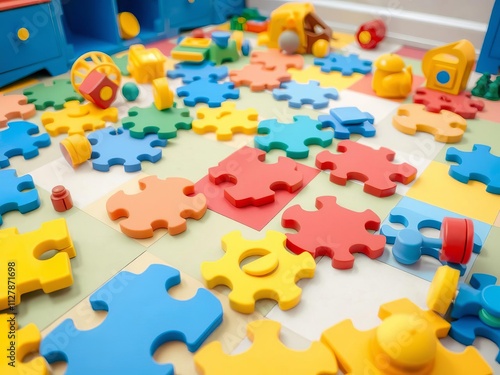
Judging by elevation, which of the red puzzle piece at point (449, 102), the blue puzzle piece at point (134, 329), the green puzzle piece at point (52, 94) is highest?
the green puzzle piece at point (52, 94)

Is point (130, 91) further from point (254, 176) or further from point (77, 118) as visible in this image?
point (254, 176)

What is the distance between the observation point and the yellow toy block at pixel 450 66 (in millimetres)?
1735

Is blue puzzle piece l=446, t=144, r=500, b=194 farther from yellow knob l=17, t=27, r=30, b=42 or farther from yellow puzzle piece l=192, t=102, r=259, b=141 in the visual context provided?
yellow knob l=17, t=27, r=30, b=42

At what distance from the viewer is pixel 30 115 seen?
1672 mm

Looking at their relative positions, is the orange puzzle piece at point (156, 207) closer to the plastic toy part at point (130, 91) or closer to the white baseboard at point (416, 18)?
the plastic toy part at point (130, 91)

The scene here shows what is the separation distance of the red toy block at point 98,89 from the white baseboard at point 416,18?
1471mm

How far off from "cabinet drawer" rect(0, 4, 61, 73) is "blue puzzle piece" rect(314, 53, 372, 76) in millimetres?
1223

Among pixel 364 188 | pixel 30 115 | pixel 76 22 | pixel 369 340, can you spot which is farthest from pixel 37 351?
pixel 76 22

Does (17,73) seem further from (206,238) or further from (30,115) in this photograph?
(206,238)

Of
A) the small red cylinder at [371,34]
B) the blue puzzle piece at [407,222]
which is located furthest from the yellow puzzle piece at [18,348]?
the small red cylinder at [371,34]

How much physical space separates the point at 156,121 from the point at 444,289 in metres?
1.10

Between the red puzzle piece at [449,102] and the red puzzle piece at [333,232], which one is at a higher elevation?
the red puzzle piece at [449,102]

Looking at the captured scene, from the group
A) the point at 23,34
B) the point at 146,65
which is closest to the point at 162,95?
the point at 146,65

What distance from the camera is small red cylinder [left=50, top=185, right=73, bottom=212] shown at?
117 centimetres
